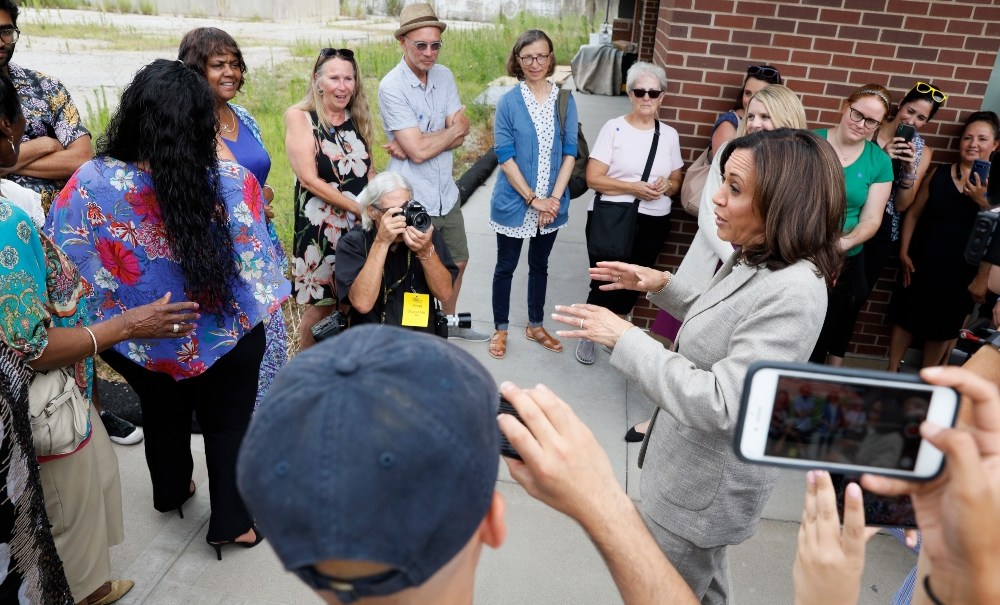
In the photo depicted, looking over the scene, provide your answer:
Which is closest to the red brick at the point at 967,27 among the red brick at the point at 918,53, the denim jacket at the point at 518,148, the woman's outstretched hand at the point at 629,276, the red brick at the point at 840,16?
the red brick at the point at 918,53

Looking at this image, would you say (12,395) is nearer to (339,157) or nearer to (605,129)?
(339,157)

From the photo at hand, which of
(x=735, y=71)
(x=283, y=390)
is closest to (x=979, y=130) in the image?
(x=735, y=71)

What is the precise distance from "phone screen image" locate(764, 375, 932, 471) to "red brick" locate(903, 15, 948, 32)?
3.89m

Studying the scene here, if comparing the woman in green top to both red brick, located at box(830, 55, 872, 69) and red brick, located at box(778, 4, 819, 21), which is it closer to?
red brick, located at box(830, 55, 872, 69)

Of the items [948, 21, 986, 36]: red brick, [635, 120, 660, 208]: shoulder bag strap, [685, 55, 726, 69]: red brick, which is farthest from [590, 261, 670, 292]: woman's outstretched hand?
[948, 21, 986, 36]: red brick

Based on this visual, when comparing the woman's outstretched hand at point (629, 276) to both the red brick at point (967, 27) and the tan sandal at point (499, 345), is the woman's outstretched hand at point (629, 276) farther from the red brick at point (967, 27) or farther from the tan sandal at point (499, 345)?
the red brick at point (967, 27)

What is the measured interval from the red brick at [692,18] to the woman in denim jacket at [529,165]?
77 cm

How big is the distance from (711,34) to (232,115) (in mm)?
2760

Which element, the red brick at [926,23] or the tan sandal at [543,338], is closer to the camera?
the red brick at [926,23]

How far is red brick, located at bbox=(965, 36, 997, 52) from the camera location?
4.03m

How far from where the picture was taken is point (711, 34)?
13.7 ft

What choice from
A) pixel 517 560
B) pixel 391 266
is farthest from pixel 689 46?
pixel 517 560

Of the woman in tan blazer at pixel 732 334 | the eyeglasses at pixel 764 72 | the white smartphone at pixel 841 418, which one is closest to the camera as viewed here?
the white smartphone at pixel 841 418

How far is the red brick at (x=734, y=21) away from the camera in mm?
4109
